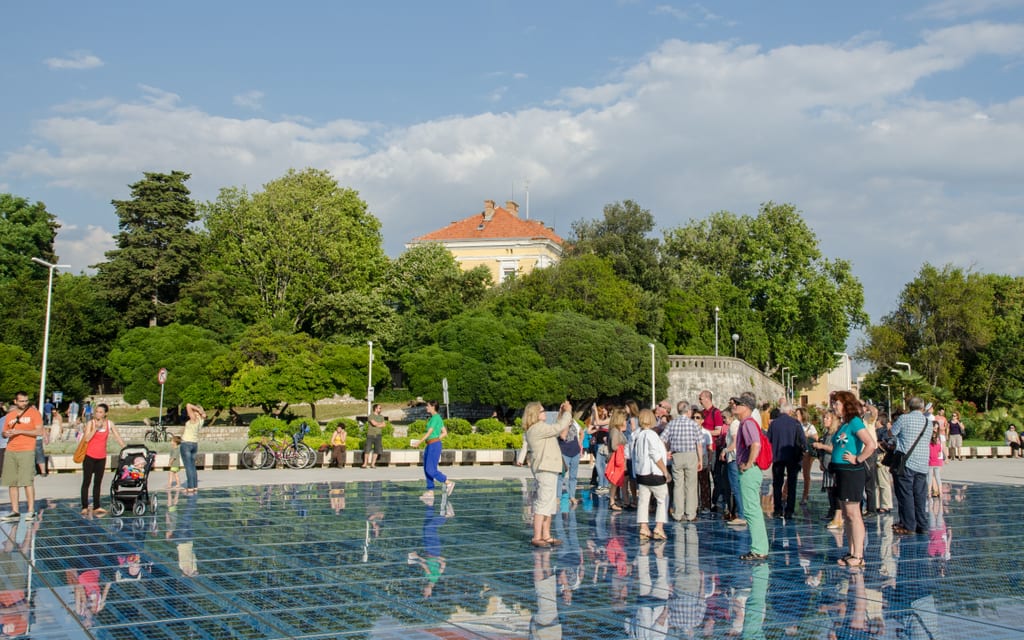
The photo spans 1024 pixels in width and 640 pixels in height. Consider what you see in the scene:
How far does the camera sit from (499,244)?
8769cm

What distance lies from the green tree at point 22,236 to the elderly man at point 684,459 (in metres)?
65.9

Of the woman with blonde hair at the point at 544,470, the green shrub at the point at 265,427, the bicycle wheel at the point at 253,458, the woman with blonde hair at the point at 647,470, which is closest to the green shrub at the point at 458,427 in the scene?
the green shrub at the point at 265,427

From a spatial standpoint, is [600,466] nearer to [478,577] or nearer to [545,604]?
[478,577]

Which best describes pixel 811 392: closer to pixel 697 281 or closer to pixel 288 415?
pixel 697 281

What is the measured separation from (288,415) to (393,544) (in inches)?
1560

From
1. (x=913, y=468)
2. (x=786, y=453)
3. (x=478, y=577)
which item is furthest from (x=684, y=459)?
(x=478, y=577)

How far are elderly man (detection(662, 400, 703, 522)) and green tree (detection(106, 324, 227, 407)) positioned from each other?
3782 cm

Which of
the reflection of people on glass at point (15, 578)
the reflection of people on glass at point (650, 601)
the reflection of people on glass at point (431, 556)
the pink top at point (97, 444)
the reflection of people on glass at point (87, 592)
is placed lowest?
the reflection of people on glass at point (15, 578)

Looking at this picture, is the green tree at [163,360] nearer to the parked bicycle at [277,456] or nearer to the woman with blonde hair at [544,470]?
the parked bicycle at [277,456]

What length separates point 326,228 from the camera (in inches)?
2473

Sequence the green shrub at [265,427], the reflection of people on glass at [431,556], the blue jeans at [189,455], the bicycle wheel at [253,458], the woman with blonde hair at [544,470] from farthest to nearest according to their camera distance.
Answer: the green shrub at [265,427]
the bicycle wheel at [253,458]
the blue jeans at [189,455]
the woman with blonde hair at [544,470]
the reflection of people on glass at [431,556]

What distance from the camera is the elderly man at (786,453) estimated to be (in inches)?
536

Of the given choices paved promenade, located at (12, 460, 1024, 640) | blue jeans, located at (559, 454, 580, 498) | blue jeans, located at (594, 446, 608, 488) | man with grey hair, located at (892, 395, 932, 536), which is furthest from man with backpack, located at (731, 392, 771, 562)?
blue jeans, located at (594, 446, 608, 488)

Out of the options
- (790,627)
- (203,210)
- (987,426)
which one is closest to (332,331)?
(203,210)
